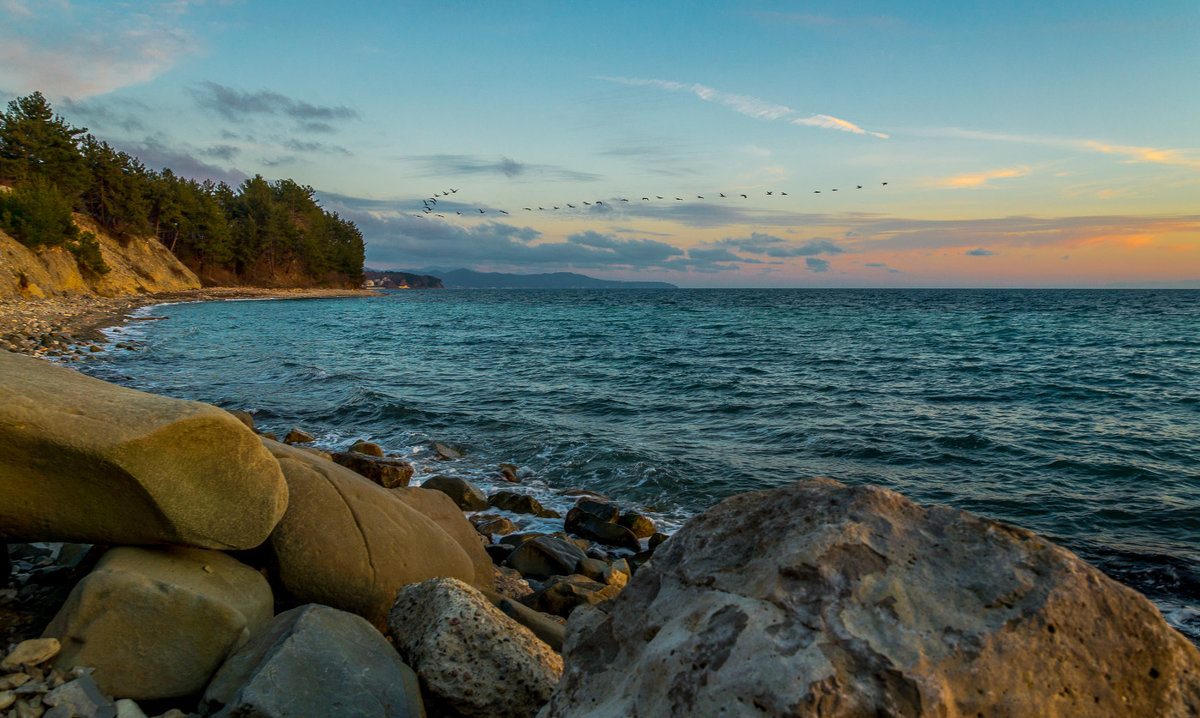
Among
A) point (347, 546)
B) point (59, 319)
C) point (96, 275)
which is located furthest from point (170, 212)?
point (347, 546)

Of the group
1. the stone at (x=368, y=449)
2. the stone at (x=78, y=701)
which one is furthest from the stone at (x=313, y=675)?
the stone at (x=368, y=449)

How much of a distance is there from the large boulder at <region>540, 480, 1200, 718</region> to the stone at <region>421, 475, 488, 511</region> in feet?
26.7

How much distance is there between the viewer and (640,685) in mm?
2383

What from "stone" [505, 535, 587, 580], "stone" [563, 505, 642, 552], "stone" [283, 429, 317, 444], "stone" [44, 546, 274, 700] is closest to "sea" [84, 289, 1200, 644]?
"stone" [283, 429, 317, 444]

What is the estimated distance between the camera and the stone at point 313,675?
346 cm

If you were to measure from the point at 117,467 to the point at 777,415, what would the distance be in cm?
1505

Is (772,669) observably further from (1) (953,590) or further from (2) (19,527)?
(2) (19,527)

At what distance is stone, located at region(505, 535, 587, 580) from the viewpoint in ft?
26.0

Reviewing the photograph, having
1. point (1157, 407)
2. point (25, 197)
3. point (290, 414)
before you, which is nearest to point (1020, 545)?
point (290, 414)

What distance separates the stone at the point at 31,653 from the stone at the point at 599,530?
6.74 metres

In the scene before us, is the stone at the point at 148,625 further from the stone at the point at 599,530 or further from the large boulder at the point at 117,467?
the stone at the point at 599,530

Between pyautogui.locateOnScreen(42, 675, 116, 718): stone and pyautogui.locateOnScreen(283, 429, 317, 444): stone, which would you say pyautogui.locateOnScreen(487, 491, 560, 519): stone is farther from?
pyautogui.locateOnScreen(42, 675, 116, 718): stone

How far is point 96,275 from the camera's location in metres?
57.6

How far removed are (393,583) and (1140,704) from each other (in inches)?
186
